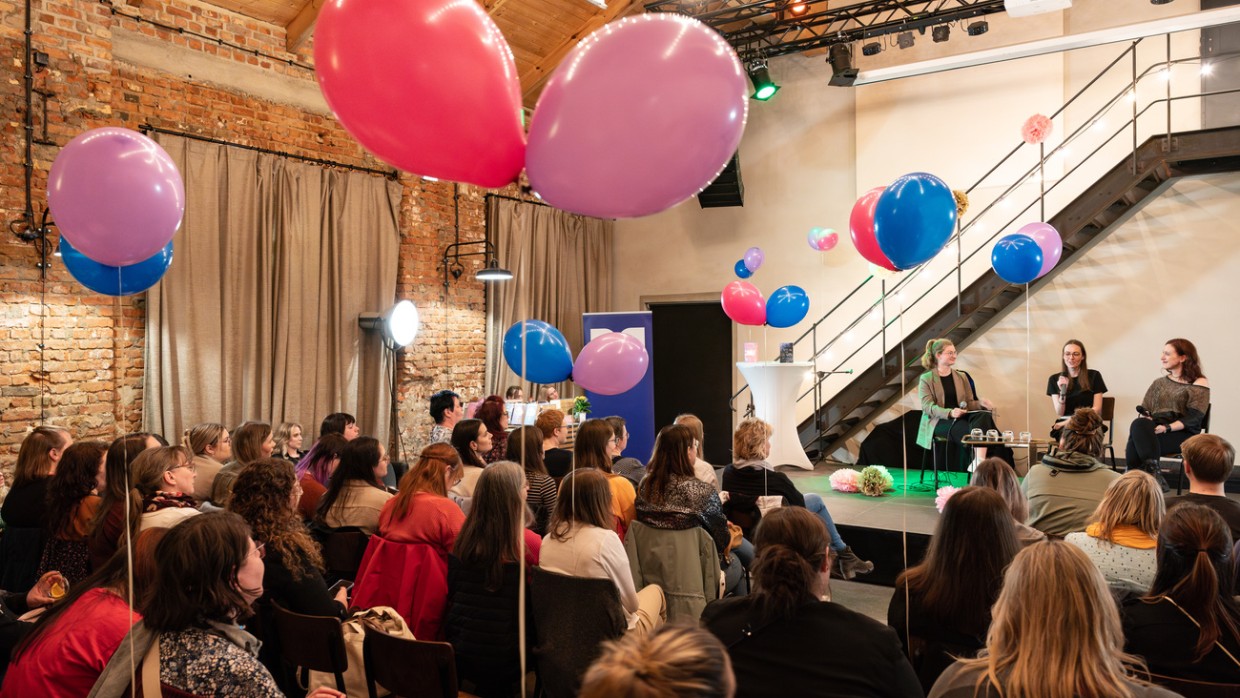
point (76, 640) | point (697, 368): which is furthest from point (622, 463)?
point (697, 368)

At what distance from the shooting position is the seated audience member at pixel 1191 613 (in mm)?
2078

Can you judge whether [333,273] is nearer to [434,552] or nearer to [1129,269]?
[434,552]

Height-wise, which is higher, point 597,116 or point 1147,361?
point 597,116

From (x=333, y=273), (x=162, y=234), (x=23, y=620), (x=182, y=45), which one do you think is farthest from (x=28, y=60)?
(x=23, y=620)

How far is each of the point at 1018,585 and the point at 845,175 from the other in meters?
8.49

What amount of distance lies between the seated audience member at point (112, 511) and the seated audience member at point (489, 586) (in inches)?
44.3

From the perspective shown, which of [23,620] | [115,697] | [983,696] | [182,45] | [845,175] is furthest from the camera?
[845,175]

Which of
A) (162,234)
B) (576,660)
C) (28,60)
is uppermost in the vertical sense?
(28,60)

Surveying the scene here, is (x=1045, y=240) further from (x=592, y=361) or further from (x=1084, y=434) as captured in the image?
(x=592, y=361)

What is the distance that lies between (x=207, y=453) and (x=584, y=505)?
259cm

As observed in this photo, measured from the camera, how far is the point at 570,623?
2.70 m

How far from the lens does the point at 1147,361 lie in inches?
309

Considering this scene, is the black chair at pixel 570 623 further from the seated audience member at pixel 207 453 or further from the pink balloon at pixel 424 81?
the seated audience member at pixel 207 453

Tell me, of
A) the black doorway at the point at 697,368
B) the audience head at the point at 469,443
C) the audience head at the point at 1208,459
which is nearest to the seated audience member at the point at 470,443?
the audience head at the point at 469,443
